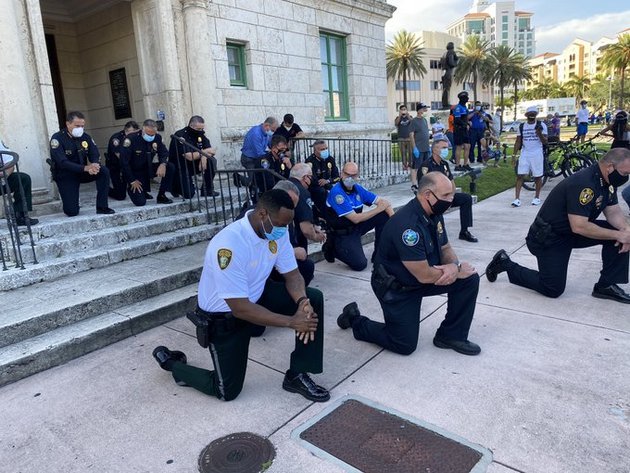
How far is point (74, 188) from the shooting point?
19.2 ft

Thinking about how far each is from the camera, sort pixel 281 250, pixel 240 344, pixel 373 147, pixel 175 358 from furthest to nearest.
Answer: pixel 373 147
pixel 175 358
pixel 281 250
pixel 240 344

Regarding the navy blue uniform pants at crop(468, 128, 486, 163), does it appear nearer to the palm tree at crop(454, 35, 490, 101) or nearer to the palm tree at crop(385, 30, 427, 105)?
the palm tree at crop(385, 30, 427, 105)

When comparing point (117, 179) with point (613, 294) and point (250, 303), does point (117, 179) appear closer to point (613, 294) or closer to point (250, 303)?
point (250, 303)

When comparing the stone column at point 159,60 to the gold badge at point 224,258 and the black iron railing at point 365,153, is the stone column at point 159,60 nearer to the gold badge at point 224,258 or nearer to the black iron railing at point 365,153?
the black iron railing at point 365,153

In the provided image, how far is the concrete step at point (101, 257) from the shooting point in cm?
455

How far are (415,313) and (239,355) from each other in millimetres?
1357

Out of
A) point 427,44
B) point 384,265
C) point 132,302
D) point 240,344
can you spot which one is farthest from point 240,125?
point 427,44

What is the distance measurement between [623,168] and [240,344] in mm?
3706

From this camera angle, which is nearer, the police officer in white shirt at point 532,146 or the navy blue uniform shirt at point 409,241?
the navy blue uniform shirt at point 409,241

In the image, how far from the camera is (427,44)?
234 ft

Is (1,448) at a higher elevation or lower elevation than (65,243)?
lower

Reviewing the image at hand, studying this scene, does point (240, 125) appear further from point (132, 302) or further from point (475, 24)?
point (475, 24)

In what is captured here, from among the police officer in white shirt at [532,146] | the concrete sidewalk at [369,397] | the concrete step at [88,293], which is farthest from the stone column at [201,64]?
the police officer in white shirt at [532,146]

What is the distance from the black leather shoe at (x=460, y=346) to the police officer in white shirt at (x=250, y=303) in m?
1.10
